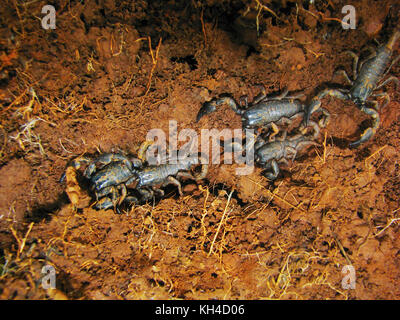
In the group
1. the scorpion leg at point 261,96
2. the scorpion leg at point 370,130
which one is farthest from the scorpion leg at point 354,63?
the scorpion leg at point 261,96

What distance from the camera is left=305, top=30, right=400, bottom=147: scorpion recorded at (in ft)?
9.45

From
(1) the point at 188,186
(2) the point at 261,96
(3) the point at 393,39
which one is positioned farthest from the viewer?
(2) the point at 261,96

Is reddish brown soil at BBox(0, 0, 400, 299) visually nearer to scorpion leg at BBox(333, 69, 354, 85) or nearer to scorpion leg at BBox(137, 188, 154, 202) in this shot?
scorpion leg at BBox(333, 69, 354, 85)

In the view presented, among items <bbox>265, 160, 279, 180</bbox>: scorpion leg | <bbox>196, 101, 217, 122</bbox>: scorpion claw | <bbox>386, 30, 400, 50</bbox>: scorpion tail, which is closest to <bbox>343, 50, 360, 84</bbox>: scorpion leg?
<bbox>386, 30, 400, 50</bbox>: scorpion tail

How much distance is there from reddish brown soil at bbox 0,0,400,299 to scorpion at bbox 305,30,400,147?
0.44ft

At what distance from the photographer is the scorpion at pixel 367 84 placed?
9.45ft

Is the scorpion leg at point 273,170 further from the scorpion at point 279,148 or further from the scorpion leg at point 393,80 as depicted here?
the scorpion leg at point 393,80

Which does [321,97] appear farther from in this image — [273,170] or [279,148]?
[273,170]

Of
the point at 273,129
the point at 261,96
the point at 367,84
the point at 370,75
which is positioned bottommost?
the point at 273,129

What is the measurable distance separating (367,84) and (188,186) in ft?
8.94

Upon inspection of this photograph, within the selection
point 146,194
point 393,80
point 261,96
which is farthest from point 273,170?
point 393,80

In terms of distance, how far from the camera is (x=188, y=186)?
3059mm
